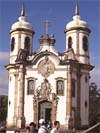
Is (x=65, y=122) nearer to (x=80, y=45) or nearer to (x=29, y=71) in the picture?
(x=29, y=71)

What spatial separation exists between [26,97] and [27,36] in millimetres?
6605

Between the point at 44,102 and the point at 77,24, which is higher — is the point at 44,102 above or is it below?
below

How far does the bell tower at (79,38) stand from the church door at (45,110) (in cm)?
534

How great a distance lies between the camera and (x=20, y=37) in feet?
124

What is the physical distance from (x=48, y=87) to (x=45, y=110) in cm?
208

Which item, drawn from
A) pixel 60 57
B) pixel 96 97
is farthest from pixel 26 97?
pixel 96 97

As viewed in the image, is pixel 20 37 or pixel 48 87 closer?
pixel 48 87

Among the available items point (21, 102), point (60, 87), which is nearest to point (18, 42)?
point (21, 102)

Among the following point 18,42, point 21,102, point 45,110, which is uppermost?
point 18,42

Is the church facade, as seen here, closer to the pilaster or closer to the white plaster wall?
the pilaster

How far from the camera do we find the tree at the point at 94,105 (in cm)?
4285

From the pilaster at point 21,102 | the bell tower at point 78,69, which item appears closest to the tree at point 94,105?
the bell tower at point 78,69

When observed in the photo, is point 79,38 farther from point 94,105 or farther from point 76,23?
point 94,105

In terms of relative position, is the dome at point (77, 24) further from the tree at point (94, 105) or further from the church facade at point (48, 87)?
the tree at point (94, 105)
